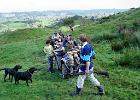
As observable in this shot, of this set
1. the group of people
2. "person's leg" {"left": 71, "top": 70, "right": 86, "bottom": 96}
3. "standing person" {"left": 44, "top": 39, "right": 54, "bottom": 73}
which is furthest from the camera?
"standing person" {"left": 44, "top": 39, "right": 54, "bottom": 73}

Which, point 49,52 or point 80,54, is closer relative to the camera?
point 80,54

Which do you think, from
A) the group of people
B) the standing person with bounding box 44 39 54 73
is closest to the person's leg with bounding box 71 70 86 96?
the group of people

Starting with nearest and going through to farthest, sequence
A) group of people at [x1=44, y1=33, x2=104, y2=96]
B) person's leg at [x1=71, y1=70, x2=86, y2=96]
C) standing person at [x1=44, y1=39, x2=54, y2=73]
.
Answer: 1. group of people at [x1=44, y1=33, x2=104, y2=96]
2. person's leg at [x1=71, y1=70, x2=86, y2=96]
3. standing person at [x1=44, y1=39, x2=54, y2=73]

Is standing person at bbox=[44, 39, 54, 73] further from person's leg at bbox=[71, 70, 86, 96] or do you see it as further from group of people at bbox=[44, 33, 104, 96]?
person's leg at bbox=[71, 70, 86, 96]

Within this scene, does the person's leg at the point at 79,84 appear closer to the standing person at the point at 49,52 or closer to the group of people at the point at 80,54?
the group of people at the point at 80,54

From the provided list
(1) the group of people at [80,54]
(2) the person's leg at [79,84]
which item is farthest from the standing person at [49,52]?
(2) the person's leg at [79,84]

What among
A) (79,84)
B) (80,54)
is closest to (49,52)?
(80,54)

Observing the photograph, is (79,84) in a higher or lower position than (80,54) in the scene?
lower

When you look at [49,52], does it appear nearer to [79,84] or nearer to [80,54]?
[80,54]

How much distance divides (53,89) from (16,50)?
2065 centimetres

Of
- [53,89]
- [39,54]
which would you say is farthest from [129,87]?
[39,54]

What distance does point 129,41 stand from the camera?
27.1 meters

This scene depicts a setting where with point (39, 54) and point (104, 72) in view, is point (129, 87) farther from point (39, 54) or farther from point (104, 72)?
point (39, 54)

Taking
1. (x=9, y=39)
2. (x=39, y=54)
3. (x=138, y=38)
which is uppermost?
(x=138, y=38)
